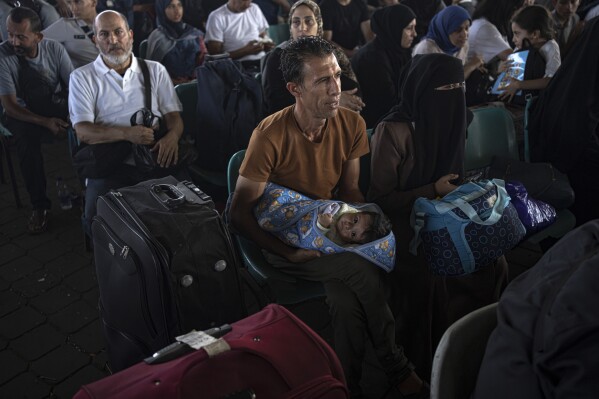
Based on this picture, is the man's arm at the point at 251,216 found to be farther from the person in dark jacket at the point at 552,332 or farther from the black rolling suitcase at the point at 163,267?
the person in dark jacket at the point at 552,332

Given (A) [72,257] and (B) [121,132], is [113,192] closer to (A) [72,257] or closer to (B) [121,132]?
(B) [121,132]

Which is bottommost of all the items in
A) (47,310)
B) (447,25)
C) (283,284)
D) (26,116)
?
(47,310)

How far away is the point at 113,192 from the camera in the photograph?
6.54ft

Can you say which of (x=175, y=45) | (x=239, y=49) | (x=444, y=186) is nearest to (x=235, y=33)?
(x=239, y=49)

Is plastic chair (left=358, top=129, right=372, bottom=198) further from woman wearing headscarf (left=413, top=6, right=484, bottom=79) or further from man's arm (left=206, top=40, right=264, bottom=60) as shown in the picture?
man's arm (left=206, top=40, right=264, bottom=60)

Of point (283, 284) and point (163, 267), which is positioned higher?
point (163, 267)

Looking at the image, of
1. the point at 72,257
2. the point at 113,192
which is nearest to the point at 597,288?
the point at 113,192

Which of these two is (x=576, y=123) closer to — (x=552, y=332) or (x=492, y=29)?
(x=492, y=29)

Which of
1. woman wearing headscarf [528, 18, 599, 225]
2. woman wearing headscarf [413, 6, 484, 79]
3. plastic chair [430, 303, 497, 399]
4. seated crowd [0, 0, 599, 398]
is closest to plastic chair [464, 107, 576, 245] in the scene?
seated crowd [0, 0, 599, 398]

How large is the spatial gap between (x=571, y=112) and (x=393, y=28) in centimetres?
135

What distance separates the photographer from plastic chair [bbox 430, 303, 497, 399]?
120cm

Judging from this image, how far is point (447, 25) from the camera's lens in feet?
12.2

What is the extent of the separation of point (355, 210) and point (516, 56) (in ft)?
7.66

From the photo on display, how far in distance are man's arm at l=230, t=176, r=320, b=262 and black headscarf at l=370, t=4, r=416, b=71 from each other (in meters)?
2.01
